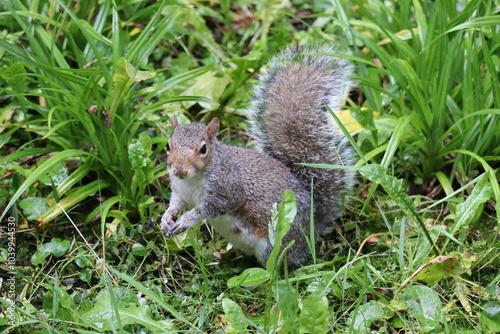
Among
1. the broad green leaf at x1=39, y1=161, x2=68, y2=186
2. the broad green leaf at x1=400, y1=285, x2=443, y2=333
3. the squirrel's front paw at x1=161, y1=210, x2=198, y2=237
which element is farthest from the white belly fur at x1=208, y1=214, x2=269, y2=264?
the broad green leaf at x1=39, y1=161, x2=68, y2=186

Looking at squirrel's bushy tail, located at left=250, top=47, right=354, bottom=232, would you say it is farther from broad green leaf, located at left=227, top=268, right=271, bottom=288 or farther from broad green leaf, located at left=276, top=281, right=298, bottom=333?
broad green leaf, located at left=276, top=281, right=298, bottom=333

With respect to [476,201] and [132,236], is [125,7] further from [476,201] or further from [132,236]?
[476,201]

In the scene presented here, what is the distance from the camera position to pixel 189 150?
2.29 meters

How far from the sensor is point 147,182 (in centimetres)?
275

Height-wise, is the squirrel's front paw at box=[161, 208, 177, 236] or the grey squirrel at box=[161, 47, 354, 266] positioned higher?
the grey squirrel at box=[161, 47, 354, 266]

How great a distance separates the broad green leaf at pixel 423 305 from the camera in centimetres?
219

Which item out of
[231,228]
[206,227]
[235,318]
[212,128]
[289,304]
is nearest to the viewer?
[289,304]

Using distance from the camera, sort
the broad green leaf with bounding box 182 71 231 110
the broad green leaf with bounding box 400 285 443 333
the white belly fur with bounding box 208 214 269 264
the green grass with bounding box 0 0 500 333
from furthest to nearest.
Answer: the broad green leaf with bounding box 182 71 231 110 < the white belly fur with bounding box 208 214 269 264 < the green grass with bounding box 0 0 500 333 < the broad green leaf with bounding box 400 285 443 333

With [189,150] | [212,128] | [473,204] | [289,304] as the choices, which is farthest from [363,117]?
[289,304]

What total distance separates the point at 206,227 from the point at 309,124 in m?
0.68

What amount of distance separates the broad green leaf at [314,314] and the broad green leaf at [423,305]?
0.40 m

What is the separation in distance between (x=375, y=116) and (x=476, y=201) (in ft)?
2.49

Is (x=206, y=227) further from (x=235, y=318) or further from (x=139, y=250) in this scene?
(x=235, y=318)

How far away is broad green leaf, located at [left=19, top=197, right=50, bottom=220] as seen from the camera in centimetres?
270
